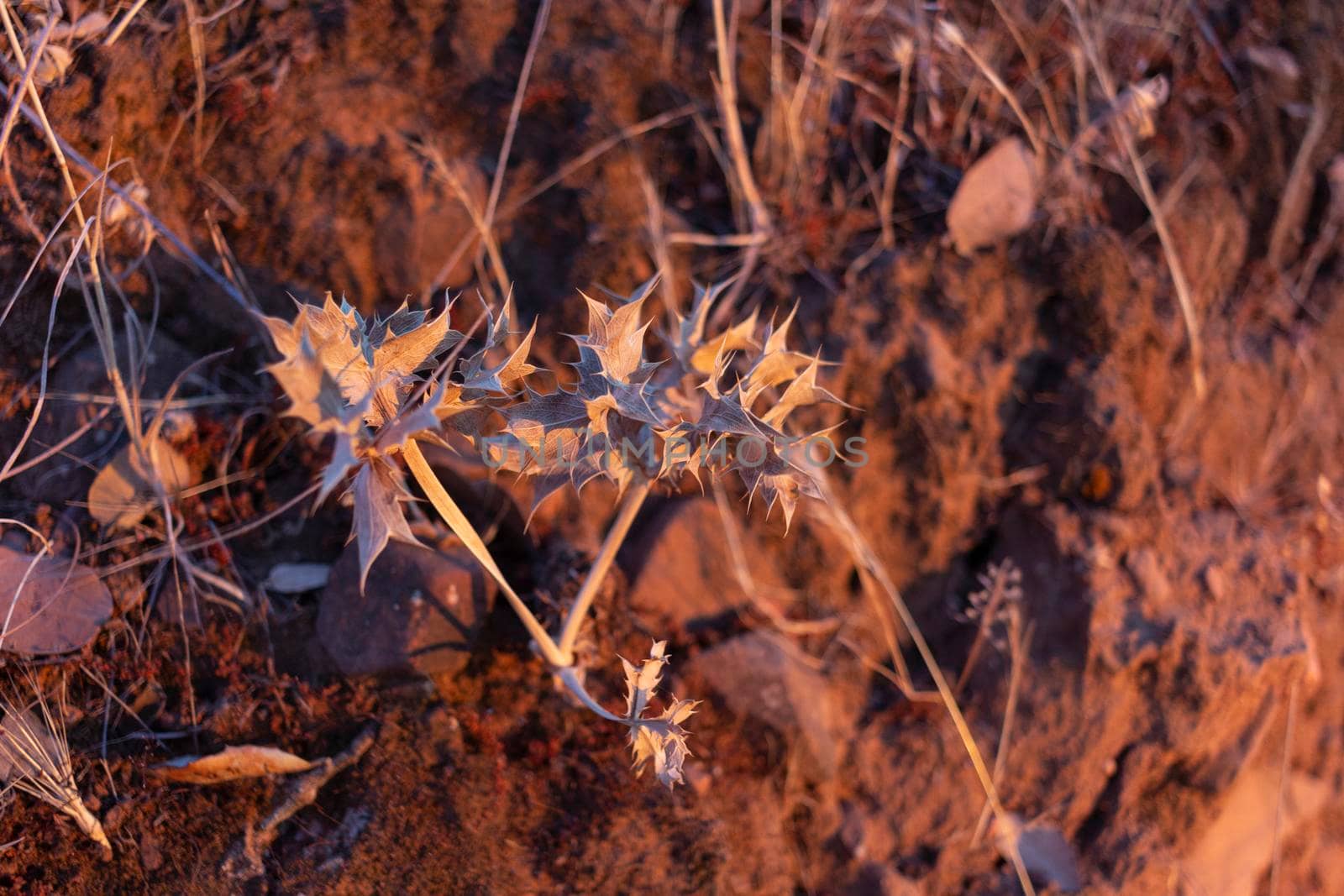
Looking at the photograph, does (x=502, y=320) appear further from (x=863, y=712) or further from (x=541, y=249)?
(x=863, y=712)

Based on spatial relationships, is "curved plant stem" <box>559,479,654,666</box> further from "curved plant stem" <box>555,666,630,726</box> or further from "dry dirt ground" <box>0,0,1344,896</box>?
"dry dirt ground" <box>0,0,1344,896</box>

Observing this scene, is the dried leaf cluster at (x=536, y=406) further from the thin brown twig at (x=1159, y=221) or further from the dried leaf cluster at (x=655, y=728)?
the thin brown twig at (x=1159, y=221)

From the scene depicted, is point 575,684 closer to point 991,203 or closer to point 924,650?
point 924,650

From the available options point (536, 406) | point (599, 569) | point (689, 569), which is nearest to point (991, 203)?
point (689, 569)

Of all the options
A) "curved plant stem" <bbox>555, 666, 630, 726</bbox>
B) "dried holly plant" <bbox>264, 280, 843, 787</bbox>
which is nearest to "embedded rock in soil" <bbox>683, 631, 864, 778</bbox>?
"curved plant stem" <bbox>555, 666, 630, 726</bbox>

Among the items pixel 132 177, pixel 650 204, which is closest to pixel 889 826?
pixel 650 204
